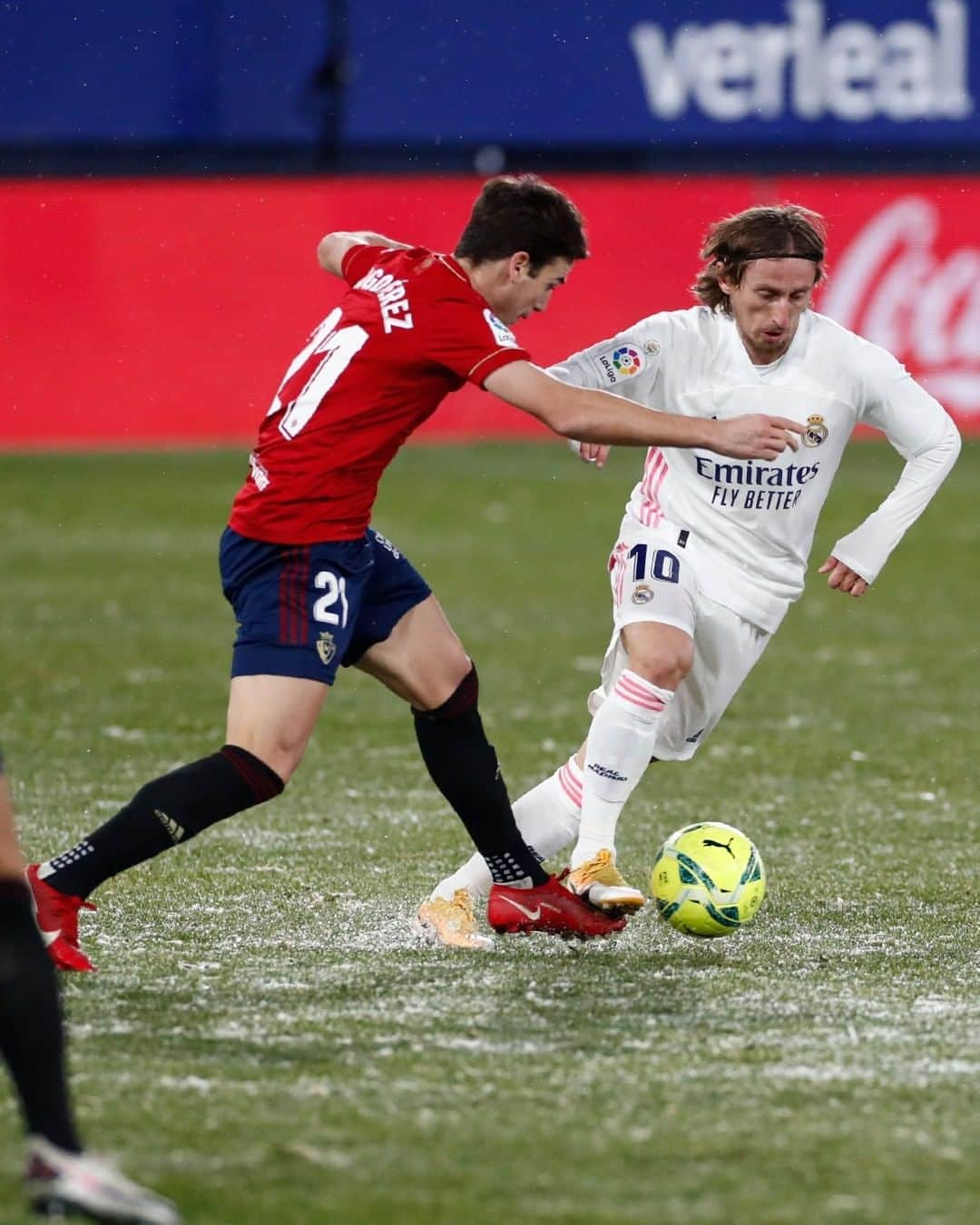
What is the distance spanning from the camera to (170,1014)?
4871mm

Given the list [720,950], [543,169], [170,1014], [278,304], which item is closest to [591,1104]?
[170,1014]

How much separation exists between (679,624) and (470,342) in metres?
1.17

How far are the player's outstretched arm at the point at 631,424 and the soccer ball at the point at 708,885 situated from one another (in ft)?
4.08

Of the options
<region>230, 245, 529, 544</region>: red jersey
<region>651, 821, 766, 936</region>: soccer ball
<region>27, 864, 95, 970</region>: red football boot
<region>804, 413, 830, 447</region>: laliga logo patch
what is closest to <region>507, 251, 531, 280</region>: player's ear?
<region>230, 245, 529, 544</region>: red jersey

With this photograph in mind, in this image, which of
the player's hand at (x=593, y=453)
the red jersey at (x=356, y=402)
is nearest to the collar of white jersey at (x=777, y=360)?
the player's hand at (x=593, y=453)

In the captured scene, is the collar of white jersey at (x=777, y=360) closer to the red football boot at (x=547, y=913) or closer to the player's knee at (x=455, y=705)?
the player's knee at (x=455, y=705)

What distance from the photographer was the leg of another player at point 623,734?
19.2 feet

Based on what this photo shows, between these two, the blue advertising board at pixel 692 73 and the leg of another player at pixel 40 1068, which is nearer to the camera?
the leg of another player at pixel 40 1068

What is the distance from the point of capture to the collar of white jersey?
20.3 ft

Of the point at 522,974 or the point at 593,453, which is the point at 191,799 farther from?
the point at 593,453

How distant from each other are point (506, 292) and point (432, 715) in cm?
115

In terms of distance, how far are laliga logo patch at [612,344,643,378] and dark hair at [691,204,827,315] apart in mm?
320

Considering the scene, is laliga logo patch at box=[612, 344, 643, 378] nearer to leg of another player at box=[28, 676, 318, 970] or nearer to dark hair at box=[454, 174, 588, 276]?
dark hair at box=[454, 174, 588, 276]

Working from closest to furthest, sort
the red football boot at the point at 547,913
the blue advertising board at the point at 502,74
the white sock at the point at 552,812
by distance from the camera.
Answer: the red football boot at the point at 547,913 → the white sock at the point at 552,812 → the blue advertising board at the point at 502,74
